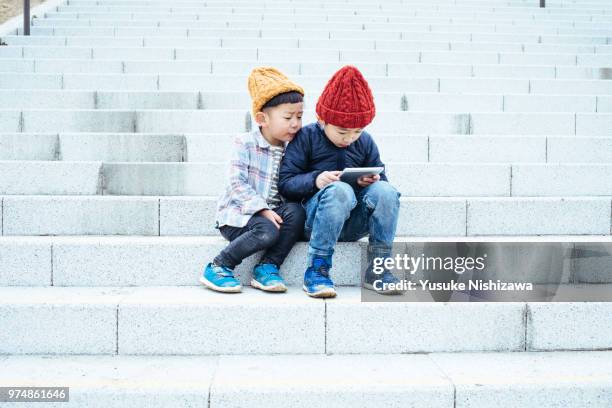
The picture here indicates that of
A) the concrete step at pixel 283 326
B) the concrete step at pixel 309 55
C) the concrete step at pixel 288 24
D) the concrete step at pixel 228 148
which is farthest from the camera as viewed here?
the concrete step at pixel 288 24

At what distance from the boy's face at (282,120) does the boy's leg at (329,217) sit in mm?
432

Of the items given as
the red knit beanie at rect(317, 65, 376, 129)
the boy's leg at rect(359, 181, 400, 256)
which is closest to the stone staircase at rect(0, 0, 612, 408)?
the boy's leg at rect(359, 181, 400, 256)

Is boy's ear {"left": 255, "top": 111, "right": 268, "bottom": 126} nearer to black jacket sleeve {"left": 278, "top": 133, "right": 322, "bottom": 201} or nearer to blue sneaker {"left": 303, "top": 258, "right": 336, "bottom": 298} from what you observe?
black jacket sleeve {"left": 278, "top": 133, "right": 322, "bottom": 201}

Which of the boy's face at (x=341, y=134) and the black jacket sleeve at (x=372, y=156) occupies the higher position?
the boy's face at (x=341, y=134)

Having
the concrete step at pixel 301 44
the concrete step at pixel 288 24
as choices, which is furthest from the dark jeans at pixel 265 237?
the concrete step at pixel 288 24

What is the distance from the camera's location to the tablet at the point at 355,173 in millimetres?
2990

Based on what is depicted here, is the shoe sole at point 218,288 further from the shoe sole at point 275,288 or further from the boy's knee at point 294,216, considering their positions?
the boy's knee at point 294,216

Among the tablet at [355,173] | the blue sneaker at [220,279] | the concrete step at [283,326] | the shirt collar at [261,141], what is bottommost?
the concrete step at [283,326]

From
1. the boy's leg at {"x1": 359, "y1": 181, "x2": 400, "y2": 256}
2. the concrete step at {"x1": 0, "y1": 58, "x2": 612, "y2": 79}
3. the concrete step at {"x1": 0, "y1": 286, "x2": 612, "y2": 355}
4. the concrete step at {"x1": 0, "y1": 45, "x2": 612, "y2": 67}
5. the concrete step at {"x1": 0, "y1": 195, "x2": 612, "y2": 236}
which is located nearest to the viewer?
the concrete step at {"x1": 0, "y1": 286, "x2": 612, "y2": 355}

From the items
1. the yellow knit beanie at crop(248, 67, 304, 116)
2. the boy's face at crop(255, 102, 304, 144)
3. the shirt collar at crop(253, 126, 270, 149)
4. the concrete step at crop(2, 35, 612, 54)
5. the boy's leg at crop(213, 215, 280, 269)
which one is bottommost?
the boy's leg at crop(213, 215, 280, 269)

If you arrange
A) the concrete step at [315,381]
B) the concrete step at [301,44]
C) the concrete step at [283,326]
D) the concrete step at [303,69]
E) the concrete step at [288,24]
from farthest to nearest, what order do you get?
the concrete step at [288,24] → the concrete step at [301,44] → the concrete step at [303,69] → the concrete step at [283,326] → the concrete step at [315,381]

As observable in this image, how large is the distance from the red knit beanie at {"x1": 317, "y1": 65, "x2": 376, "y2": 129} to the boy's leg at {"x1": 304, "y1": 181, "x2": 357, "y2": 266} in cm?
33

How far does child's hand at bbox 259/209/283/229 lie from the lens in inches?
123

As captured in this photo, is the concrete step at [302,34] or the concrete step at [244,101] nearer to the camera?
the concrete step at [244,101]
